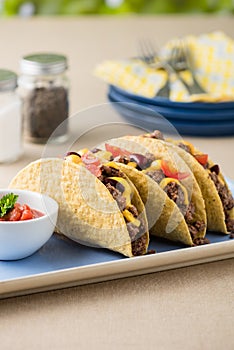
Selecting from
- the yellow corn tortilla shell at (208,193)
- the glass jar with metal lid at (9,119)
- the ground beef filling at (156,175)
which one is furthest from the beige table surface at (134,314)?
the glass jar with metal lid at (9,119)

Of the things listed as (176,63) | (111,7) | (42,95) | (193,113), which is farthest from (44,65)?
(111,7)

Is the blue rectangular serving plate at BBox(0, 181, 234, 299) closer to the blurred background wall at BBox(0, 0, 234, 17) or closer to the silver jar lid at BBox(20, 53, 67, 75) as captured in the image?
the silver jar lid at BBox(20, 53, 67, 75)

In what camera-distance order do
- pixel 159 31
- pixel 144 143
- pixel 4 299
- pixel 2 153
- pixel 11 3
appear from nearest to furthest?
pixel 4 299, pixel 144 143, pixel 2 153, pixel 159 31, pixel 11 3

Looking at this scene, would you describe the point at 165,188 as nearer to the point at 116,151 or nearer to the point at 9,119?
the point at 116,151

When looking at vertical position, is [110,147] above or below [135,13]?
above

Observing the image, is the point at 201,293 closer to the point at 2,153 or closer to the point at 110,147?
the point at 110,147

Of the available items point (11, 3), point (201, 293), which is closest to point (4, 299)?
point (201, 293)
